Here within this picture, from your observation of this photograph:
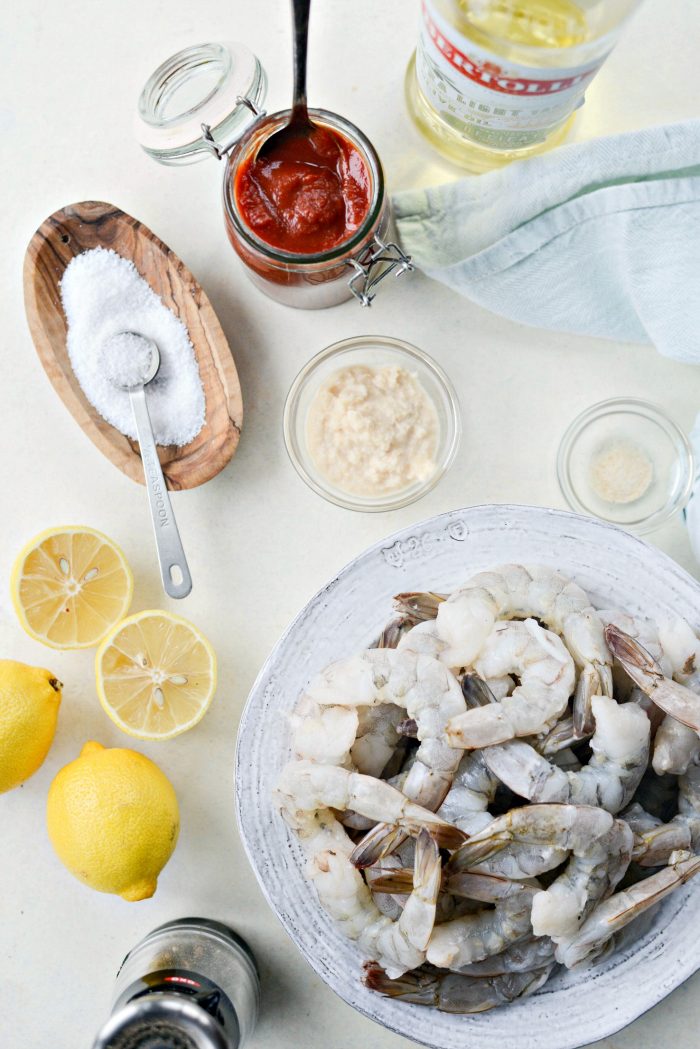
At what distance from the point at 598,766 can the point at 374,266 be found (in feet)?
2.54

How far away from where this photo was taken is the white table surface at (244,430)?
1.39 metres

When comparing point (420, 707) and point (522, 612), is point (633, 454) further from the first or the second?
point (420, 707)

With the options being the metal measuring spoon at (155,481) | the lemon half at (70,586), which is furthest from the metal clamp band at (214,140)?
the lemon half at (70,586)

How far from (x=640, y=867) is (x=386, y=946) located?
1.09 ft

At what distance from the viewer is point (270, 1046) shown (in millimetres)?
1389

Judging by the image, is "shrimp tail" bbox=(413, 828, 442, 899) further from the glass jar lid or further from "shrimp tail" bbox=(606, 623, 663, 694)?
the glass jar lid

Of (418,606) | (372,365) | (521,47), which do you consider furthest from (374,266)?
(418,606)

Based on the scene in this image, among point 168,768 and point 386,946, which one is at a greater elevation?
point 168,768

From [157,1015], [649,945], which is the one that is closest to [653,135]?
[649,945]

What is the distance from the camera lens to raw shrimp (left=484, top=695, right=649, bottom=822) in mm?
1019

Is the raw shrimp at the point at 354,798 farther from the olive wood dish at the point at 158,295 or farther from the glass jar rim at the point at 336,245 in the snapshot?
the glass jar rim at the point at 336,245

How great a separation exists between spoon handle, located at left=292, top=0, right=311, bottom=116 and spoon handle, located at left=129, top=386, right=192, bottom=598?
17.7 inches

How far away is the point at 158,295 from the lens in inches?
52.9

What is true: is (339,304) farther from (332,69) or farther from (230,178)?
(332,69)
